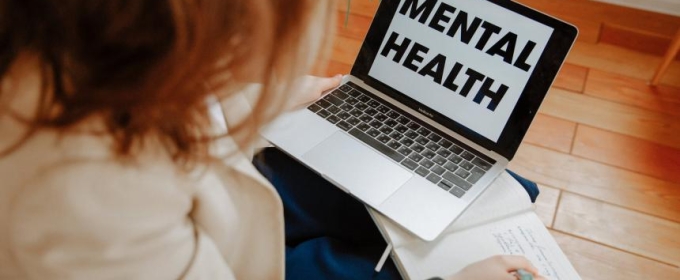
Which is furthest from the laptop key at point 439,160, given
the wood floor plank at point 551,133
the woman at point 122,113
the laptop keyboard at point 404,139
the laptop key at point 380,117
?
the wood floor plank at point 551,133

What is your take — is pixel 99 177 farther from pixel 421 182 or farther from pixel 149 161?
pixel 421 182

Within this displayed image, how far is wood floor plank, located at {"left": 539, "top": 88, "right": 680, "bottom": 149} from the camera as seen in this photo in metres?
1.42

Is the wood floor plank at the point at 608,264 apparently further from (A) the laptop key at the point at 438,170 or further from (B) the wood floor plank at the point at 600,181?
(A) the laptop key at the point at 438,170

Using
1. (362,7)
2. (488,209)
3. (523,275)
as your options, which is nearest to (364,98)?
(488,209)

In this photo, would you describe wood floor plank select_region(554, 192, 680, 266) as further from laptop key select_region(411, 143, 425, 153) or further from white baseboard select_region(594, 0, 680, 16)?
white baseboard select_region(594, 0, 680, 16)

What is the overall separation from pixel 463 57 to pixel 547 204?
58 cm

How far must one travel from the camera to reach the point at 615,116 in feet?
4.78

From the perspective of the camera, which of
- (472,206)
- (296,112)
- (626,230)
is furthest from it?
(626,230)

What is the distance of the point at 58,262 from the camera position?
396 mm

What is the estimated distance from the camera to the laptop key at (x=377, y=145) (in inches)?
31.9

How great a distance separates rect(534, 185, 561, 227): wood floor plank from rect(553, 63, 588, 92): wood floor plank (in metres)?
0.36

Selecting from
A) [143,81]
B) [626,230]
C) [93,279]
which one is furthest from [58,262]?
[626,230]

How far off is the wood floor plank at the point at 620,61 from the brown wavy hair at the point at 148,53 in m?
1.37

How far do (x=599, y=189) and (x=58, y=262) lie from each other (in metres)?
1.17
